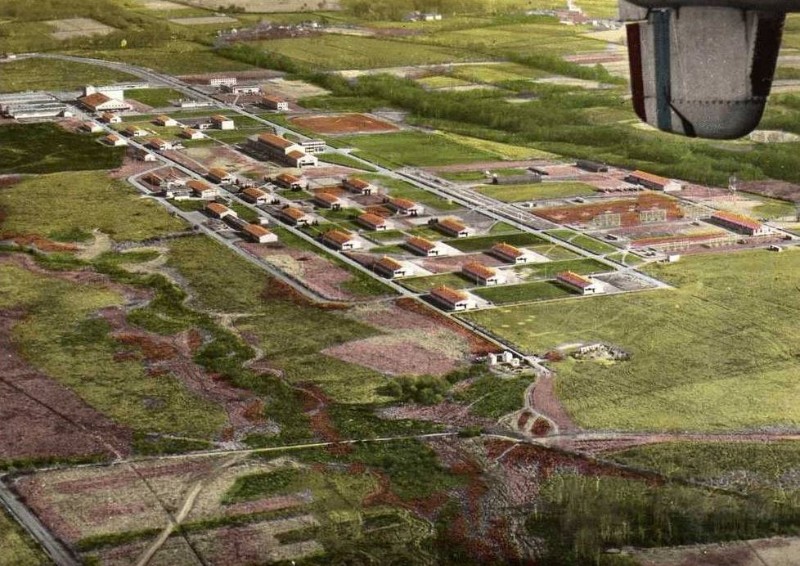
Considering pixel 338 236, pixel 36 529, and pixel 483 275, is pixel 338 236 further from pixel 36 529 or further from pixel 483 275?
pixel 36 529

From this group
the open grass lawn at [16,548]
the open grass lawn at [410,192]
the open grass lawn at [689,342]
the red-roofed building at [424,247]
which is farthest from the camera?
the open grass lawn at [410,192]

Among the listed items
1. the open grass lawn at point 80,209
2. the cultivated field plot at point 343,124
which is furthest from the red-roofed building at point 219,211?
the cultivated field plot at point 343,124

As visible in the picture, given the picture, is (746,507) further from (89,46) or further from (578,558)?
(89,46)

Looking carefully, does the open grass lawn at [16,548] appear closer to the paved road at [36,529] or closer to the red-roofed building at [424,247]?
the paved road at [36,529]

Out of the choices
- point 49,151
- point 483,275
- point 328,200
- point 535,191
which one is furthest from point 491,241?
point 49,151

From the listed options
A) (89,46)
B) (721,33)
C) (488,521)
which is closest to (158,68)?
(89,46)

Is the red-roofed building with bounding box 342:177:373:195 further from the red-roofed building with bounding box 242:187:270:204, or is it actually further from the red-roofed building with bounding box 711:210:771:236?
the red-roofed building with bounding box 711:210:771:236
